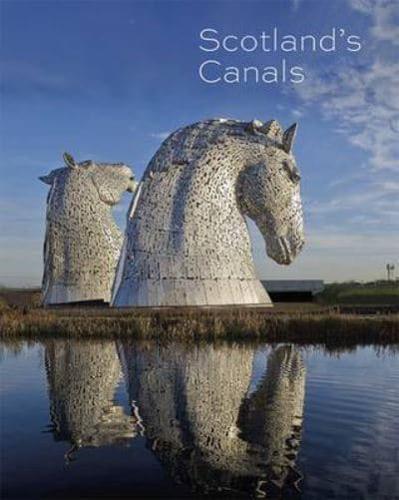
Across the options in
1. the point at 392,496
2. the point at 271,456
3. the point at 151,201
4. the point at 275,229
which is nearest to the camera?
the point at 392,496

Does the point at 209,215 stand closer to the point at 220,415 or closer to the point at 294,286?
the point at 220,415

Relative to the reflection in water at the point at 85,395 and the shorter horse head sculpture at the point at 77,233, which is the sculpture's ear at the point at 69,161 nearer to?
the shorter horse head sculpture at the point at 77,233

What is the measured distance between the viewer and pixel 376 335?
16.2m

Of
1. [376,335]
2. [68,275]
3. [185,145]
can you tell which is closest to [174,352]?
[376,335]

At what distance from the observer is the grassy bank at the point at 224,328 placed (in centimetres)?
1575

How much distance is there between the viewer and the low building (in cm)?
4853

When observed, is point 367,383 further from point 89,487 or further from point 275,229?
point 275,229

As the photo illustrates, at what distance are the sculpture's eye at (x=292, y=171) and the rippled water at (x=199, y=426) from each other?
1212 cm

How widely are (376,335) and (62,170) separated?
18.3 metres

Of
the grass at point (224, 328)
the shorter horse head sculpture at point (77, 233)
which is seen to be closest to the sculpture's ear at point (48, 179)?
the shorter horse head sculpture at point (77, 233)

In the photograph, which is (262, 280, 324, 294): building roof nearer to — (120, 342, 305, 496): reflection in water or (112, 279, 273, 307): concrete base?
(112, 279, 273, 307): concrete base

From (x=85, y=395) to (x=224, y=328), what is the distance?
→ 6.91 metres

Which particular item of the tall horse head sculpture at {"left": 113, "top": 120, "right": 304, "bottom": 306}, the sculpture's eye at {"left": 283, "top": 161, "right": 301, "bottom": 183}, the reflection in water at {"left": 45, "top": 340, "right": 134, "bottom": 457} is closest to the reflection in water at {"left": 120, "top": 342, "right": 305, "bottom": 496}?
the reflection in water at {"left": 45, "top": 340, "right": 134, "bottom": 457}

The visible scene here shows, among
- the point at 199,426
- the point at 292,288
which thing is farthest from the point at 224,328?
the point at 292,288
